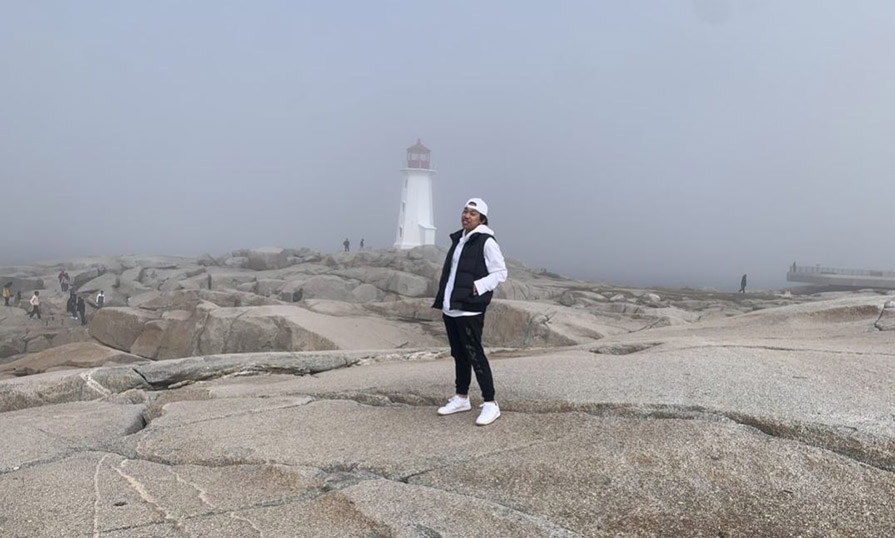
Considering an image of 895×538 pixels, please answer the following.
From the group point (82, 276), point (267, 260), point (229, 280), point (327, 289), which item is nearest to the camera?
point (327, 289)

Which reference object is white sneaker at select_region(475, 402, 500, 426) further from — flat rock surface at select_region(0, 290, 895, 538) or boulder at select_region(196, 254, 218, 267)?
boulder at select_region(196, 254, 218, 267)

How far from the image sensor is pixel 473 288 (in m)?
5.81

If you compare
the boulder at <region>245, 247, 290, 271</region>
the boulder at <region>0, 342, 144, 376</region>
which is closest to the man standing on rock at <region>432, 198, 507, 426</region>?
the boulder at <region>0, 342, 144, 376</region>

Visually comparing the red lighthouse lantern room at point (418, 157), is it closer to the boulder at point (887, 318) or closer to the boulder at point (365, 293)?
the boulder at point (365, 293)

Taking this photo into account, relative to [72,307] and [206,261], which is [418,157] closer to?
[206,261]

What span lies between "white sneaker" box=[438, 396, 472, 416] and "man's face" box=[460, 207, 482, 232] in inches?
62.6

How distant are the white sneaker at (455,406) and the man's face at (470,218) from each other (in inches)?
62.6

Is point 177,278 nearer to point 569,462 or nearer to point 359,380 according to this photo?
point 359,380

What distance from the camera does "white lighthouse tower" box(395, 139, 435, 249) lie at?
57250mm

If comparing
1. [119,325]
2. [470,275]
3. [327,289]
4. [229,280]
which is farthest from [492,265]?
[229,280]

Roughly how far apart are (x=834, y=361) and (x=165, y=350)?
17924 millimetres

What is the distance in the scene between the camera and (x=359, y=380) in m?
8.21

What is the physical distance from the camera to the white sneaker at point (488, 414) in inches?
227

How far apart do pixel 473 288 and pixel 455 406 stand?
1.20 meters
